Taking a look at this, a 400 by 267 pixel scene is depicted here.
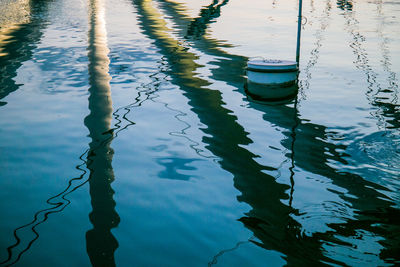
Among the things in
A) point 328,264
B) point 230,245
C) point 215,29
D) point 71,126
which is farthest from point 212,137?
point 215,29

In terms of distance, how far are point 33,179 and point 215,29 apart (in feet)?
58.7

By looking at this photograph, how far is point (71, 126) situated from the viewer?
371 inches

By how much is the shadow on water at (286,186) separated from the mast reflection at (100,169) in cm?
174

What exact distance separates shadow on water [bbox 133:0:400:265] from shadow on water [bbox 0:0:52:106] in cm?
499

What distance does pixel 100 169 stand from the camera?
7.31m

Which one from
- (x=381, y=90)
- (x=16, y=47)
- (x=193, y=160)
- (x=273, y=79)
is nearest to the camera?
(x=193, y=160)

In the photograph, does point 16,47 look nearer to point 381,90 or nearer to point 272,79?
point 272,79

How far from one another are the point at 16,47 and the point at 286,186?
51.0ft

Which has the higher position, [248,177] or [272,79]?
[272,79]

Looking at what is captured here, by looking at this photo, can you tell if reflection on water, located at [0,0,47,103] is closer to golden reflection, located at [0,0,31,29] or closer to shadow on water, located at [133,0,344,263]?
golden reflection, located at [0,0,31,29]

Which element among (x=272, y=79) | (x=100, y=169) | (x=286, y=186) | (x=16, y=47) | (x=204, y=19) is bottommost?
(x=286, y=186)

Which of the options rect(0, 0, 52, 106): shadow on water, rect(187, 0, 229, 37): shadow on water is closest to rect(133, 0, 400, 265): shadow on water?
rect(0, 0, 52, 106): shadow on water

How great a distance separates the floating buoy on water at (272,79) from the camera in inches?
469

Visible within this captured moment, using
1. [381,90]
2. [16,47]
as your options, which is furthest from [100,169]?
[16,47]
